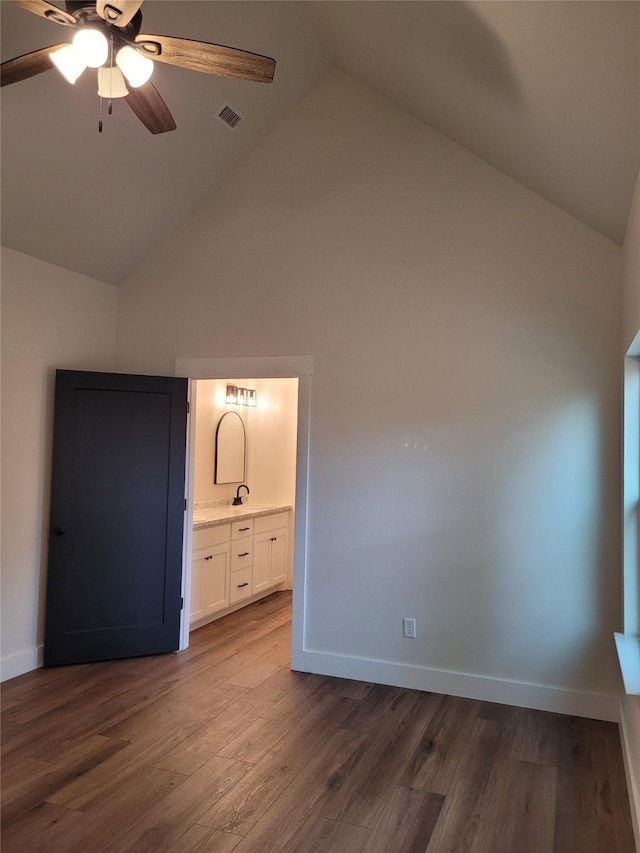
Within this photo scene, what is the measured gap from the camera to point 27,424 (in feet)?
12.9

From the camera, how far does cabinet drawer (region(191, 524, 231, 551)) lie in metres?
4.67

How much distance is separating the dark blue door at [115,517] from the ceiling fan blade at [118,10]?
8.37 ft

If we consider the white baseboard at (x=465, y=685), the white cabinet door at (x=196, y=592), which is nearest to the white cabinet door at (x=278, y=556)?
the white cabinet door at (x=196, y=592)

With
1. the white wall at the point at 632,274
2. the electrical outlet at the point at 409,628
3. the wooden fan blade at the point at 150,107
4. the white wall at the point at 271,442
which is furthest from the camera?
the white wall at the point at 271,442

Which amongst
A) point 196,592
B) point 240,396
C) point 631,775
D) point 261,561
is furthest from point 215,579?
point 631,775

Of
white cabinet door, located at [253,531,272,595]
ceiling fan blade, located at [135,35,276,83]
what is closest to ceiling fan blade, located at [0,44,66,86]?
ceiling fan blade, located at [135,35,276,83]

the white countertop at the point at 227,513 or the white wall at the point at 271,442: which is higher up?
the white wall at the point at 271,442

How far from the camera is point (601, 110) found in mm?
2209

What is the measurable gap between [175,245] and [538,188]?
2626mm

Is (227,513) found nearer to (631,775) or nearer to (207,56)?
(631,775)

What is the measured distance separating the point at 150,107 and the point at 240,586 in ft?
13.1

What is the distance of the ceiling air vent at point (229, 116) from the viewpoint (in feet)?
12.3

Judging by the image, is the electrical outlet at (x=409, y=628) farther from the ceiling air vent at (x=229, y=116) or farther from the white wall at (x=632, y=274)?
the ceiling air vent at (x=229, y=116)

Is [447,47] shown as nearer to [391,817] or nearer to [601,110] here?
[601,110]
